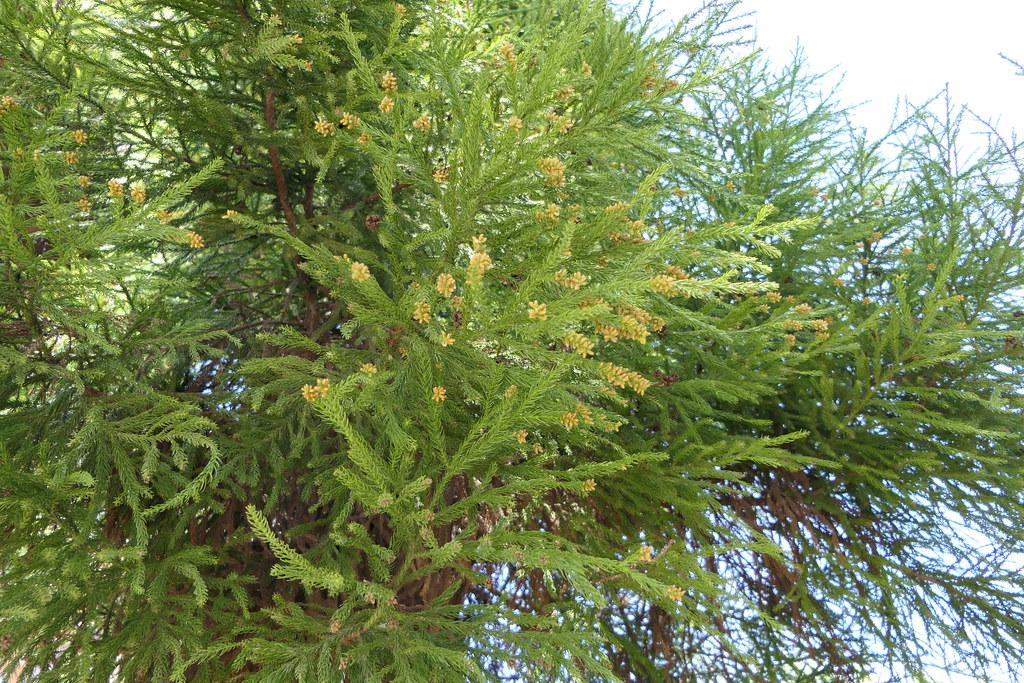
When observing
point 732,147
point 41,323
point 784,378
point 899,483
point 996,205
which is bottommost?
point 41,323

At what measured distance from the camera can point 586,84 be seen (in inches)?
123

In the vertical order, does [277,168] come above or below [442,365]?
above

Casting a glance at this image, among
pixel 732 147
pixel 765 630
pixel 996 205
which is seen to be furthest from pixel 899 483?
pixel 732 147

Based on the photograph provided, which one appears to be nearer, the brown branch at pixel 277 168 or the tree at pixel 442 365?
the tree at pixel 442 365

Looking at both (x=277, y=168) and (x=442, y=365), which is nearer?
(x=442, y=365)

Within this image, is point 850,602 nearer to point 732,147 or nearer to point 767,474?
point 767,474

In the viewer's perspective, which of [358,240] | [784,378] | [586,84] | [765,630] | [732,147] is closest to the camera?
[586,84]

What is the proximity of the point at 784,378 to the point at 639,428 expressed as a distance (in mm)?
782

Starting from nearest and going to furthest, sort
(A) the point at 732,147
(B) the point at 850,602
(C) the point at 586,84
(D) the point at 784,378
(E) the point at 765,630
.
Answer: (C) the point at 586,84 → (D) the point at 784,378 → (B) the point at 850,602 → (E) the point at 765,630 → (A) the point at 732,147

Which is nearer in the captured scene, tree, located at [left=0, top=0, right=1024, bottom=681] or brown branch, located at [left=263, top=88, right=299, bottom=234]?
tree, located at [left=0, top=0, right=1024, bottom=681]

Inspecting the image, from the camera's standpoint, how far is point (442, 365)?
2602mm

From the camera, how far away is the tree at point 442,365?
2.38m

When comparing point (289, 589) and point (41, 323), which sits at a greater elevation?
point (41, 323)

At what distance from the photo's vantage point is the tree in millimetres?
2385
